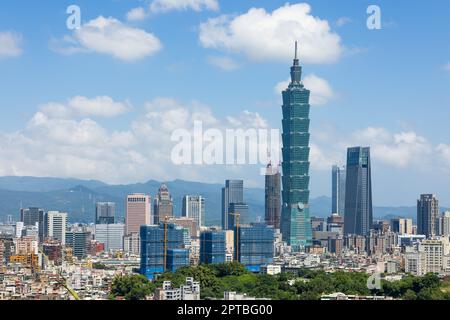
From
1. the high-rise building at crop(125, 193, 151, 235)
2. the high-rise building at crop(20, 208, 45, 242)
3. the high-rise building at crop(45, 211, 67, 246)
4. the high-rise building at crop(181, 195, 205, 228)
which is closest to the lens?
the high-rise building at crop(181, 195, 205, 228)

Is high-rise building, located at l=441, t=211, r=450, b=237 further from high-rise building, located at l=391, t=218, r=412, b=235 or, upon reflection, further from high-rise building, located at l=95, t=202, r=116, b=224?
high-rise building, located at l=95, t=202, r=116, b=224

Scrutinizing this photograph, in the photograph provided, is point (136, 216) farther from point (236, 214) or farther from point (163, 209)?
point (236, 214)

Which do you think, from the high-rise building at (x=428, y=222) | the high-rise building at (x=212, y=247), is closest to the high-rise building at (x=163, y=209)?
the high-rise building at (x=212, y=247)

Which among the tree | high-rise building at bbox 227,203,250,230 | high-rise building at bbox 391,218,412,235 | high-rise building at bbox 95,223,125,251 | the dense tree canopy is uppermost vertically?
high-rise building at bbox 227,203,250,230

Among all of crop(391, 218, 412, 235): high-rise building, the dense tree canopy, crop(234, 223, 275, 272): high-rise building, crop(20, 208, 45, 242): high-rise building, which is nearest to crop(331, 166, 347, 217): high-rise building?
crop(391, 218, 412, 235): high-rise building

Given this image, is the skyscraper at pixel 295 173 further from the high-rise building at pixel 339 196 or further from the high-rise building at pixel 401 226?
the high-rise building at pixel 401 226
